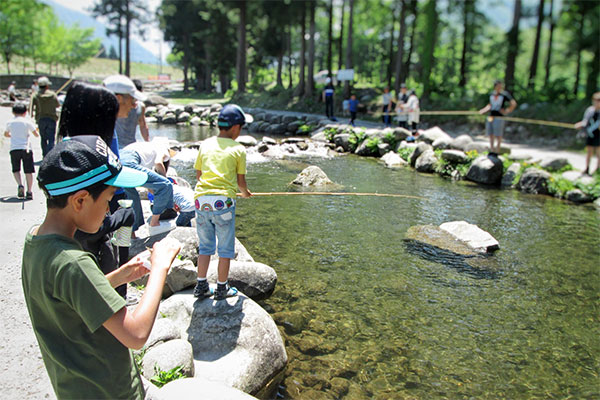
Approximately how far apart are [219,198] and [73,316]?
2.48m

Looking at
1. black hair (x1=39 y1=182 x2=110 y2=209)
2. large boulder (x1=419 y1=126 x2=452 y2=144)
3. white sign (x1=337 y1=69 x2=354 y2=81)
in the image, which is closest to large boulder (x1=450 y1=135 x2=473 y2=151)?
large boulder (x1=419 y1=126 x2=452 y2=144)

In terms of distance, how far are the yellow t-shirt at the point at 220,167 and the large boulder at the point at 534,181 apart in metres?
9.25

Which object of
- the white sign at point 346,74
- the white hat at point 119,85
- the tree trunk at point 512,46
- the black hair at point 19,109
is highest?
the tree trunk at point 512,46

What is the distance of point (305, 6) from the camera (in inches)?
1184

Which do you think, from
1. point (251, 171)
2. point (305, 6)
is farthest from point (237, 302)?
point (305, 6)

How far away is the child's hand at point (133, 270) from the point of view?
189cm

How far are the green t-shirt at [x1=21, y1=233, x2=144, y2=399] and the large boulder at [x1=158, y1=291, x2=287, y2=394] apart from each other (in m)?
1.80

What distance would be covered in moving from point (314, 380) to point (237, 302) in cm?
94

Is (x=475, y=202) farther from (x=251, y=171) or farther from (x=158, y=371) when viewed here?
(x=158, y=371)

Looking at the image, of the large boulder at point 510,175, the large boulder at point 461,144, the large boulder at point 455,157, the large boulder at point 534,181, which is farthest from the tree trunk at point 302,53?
the large boulder at point 534,181

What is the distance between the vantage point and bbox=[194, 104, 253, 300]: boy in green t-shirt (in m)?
4.01

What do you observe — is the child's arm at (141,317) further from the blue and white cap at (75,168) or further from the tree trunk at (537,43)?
the tree trunk at (537,43)

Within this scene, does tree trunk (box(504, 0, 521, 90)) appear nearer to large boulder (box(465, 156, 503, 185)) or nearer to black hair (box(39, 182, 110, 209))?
large boulder (box(465, 156, 503, 185))

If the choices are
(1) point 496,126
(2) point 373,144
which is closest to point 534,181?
(1) point 496,126
